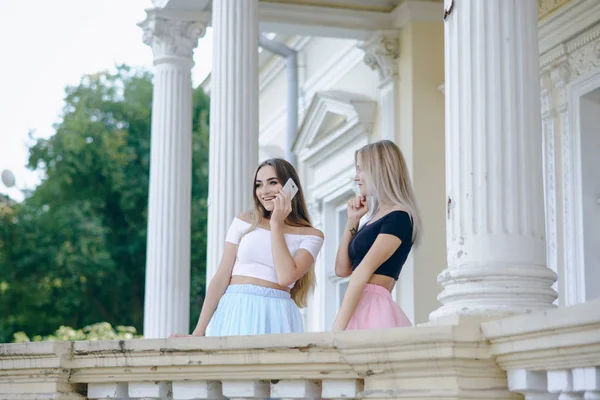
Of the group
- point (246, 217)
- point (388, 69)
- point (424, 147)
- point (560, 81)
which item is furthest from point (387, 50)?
point (246, 217)

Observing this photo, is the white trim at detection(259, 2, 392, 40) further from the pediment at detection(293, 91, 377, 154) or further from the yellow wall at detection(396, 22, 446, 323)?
the pediment at detection(293, 91, 377, 154)

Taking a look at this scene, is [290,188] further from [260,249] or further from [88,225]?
[88,225]

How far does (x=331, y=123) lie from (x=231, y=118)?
15.7ft

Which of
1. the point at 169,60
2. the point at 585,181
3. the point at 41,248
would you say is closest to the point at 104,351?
the point at 585,181

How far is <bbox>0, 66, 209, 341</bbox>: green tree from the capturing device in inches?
1073

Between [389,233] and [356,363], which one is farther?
[389,233]

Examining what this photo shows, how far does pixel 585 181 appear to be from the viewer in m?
8.80

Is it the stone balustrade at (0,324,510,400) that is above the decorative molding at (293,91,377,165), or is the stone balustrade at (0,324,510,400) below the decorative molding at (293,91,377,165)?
below

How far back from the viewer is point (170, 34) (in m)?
11.3

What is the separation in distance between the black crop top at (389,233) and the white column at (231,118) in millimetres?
3094

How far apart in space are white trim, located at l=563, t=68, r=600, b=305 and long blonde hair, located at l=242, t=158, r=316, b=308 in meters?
3.53

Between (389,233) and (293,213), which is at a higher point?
(293,213)

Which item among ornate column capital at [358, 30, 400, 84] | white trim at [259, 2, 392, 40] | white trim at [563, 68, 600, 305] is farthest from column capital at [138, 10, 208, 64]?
white trim at [563, 68, 600, 305]

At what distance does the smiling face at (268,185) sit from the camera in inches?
220
